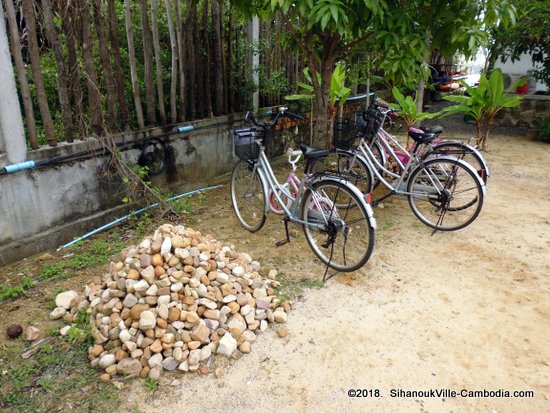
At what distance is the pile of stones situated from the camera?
2555 mm

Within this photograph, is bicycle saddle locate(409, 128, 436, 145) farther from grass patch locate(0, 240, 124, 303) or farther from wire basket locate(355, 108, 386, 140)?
grass patch locate(0, 240, 124, 303)

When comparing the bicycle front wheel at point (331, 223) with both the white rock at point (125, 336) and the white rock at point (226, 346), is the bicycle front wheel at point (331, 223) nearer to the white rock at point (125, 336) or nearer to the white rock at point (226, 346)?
the white rock at point (226, 346)

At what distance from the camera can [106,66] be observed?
4.09 metres

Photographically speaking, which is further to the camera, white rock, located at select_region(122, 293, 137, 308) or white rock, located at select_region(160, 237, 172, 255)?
white rock, located at select_region(160, 237, 172, 255)

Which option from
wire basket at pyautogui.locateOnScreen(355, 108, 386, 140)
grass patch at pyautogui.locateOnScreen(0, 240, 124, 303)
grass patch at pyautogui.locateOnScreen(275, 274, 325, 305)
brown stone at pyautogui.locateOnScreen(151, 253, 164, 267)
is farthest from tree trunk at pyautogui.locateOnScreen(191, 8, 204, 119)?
brown stone at pyautogui.locateOnScreen(151, 253, 164, 267)

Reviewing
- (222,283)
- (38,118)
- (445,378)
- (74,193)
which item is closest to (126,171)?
(74,193)

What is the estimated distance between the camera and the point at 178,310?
2678mm

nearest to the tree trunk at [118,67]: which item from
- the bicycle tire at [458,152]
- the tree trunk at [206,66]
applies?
the tree trunk at [206,66]

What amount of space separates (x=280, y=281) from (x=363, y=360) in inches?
40.6

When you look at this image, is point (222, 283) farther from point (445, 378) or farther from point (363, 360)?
A: point (445, 378)

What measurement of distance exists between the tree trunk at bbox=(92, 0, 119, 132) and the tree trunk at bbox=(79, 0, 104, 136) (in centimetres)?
9

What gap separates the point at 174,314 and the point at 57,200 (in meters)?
1.93

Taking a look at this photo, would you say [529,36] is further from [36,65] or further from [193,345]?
[193,345]

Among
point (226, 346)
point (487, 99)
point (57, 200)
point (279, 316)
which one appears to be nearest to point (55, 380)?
point (226, 346)
